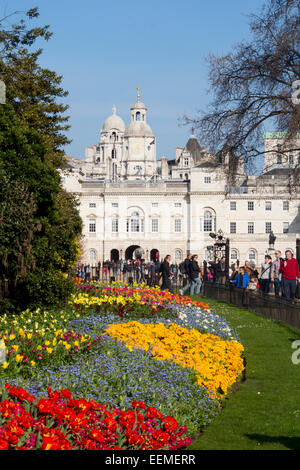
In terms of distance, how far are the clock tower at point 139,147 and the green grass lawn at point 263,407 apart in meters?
105

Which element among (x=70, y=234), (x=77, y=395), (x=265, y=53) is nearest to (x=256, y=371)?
(x=77, y=395)

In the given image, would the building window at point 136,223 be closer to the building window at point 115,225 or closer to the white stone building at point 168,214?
the white stone building at point 168,214

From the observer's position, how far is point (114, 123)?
132625 millimetres

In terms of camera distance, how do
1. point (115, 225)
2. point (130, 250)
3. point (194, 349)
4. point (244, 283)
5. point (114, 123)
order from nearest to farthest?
point (194, 349), point (244, 283), point (115, 225), point (130, 250), point (114, 123)

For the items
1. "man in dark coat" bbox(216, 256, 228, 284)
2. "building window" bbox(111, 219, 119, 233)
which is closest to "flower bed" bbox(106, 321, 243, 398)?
"man in dark coat" bbox(216, 256, 228, 284)

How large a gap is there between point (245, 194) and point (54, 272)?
228 ft

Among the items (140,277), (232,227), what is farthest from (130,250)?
(140,277)

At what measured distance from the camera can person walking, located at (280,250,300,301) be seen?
54.7ft

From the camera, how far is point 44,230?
13969 millimetres

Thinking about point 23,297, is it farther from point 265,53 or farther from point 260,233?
point 260,233

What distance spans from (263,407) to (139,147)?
111 m

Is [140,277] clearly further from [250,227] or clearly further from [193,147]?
[193,147]

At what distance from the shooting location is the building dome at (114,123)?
433 feet

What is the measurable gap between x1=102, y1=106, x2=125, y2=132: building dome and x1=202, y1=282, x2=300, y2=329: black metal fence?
109 metres
